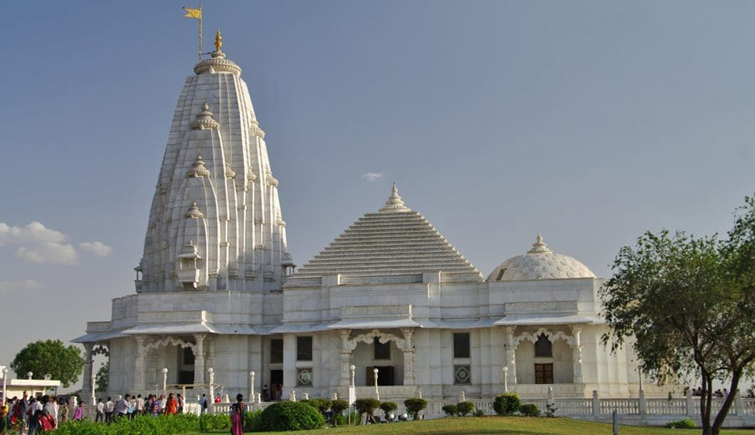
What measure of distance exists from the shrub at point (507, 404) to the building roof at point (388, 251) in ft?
58.2

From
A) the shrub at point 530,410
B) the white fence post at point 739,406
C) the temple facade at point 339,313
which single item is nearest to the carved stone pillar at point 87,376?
the temple facade at point 339,313

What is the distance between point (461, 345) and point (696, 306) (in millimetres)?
25903

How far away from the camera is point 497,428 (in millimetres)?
33406

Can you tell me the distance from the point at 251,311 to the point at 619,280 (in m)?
30.8

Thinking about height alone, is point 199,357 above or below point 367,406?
above

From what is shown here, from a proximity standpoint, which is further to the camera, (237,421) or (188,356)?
(188,356)

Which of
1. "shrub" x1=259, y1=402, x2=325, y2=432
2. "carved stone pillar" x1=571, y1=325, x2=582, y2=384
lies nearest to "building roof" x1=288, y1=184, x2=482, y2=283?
"carved stone pillar" x1=571, y1=325, x2=582, y2=384

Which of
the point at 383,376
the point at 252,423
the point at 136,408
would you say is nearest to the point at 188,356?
the point at 383,376

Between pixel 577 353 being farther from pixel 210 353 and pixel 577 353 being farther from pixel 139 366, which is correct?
pixel 139 366

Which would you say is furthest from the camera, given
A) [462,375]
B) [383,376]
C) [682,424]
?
[383,376]

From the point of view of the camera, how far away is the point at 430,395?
54031 mm

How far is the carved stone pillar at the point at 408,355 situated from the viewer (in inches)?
2133

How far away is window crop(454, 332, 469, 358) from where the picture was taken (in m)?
56.0

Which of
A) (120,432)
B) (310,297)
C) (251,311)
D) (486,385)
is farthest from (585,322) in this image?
(120,432)
